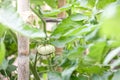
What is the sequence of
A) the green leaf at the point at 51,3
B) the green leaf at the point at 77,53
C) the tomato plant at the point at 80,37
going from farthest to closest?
the green leaf at the point at 51,3, the green leaf at the point at 77,53, the tomato plant at the point at 80,37

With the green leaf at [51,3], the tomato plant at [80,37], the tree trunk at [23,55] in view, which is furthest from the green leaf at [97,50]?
the green leaf at [51,3]

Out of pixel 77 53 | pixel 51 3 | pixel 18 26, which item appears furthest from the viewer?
pixel 51 3

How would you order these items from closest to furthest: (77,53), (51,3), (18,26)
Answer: (18,26), (77,53), (51,3)

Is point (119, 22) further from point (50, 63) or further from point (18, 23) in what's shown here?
point (50, 63)

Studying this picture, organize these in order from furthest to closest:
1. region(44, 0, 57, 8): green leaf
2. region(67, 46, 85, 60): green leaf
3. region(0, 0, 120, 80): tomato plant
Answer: region(44, 0, 57, 8): green leaf < region(67, 46, 85, 60): green leaf < region(0, 0, 120, 80): tomato plant

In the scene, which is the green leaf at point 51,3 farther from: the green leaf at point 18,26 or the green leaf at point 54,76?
the green leaf at point 18,26

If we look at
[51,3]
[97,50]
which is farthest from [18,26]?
[51,3]

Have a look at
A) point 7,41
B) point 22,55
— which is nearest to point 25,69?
point 22,55

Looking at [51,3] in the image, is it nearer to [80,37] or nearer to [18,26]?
[80,37]

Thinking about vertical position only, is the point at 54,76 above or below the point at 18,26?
below

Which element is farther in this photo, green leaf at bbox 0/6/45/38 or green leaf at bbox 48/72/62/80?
green leaf at bbox 48/72/62/80

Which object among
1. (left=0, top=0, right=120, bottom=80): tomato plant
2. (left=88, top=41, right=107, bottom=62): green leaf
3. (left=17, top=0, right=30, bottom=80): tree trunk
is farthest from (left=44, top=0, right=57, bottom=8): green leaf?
(left=88, top=41, right=107, bottom=62): green leaf

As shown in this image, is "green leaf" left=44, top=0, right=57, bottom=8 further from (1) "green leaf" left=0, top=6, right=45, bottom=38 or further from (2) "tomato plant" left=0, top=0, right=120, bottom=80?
(1) "green leaf" left=0, top=6, right=45, bottom=38

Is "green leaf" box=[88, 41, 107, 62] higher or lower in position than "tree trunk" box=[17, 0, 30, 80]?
higher
